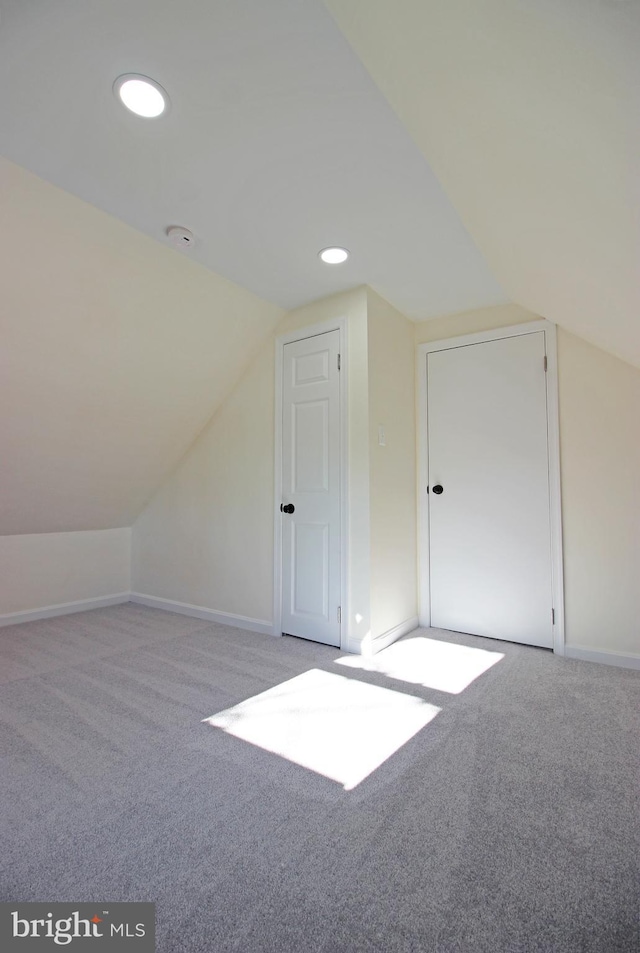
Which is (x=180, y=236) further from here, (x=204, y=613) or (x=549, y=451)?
(x=204, y=613)

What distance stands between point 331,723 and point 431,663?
98 cm

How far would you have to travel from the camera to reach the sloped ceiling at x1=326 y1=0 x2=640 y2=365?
3.23ft

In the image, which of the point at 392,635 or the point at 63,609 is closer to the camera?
the point at 392,635

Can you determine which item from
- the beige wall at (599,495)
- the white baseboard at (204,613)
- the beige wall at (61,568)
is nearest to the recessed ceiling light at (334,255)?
the beige wall at (599,495)

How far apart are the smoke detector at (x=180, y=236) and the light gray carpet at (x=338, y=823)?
2.44m

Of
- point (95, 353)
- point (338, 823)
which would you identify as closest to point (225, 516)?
point (95, 353)

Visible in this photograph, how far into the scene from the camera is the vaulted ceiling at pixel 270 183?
Answer: 1.26 meters

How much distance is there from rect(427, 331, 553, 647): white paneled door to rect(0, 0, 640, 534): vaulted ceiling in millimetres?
454

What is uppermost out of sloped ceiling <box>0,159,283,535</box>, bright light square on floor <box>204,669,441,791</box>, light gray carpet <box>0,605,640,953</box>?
sloped ceiling <box>0,159,283,535</box>

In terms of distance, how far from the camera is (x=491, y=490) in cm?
331
